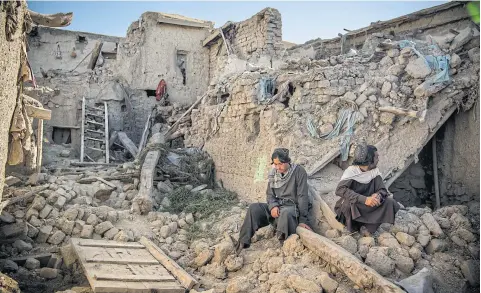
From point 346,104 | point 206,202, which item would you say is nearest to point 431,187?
point 346,104

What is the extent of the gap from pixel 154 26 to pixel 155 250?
10.1 meters

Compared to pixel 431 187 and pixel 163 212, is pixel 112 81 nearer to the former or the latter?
pixel 163 212

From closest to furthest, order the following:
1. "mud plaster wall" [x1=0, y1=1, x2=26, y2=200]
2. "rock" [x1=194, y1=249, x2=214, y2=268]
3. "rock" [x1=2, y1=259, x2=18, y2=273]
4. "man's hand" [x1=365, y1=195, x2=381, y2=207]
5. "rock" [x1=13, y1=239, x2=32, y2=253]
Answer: "mud plaster wall" [x1=0, y1=1, x2=26, y2=200] → "man's hand" [x1=365, y1=195, x2=381, y2=207] → "rock" [x1=2, y1=259, x2=18, y2=273] → "rock" [x1=194, y1=249, x2=214, y2=268] → "rock" [x1=13, y1=239, x2=32, y2=253]

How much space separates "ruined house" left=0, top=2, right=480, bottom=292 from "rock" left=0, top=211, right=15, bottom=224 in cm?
12

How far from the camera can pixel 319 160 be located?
19.5 ft

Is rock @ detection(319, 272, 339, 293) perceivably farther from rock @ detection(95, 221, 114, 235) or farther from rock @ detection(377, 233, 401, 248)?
rock @ detection(95, 221, 114, 235)

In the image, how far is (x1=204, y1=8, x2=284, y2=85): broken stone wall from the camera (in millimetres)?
10938

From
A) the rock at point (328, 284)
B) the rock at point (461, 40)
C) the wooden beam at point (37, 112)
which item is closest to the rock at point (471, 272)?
the rock at point (328, 284)

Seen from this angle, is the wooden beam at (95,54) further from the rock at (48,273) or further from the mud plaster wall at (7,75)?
the rock at (48,273)

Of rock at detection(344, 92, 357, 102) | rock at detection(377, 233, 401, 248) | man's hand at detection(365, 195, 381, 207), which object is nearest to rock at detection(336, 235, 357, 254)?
rock at detection(377, 233, 401, 248)

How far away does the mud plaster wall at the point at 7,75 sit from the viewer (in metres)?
3.93

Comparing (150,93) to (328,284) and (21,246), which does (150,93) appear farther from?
(328,284)

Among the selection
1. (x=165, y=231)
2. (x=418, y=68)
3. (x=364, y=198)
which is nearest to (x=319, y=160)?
(x=364, y=198)

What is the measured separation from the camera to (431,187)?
6.38 metres
